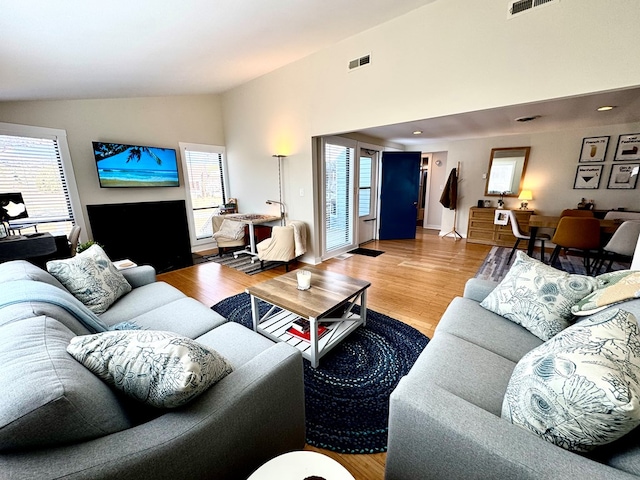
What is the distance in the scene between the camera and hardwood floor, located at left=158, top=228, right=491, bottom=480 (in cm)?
277

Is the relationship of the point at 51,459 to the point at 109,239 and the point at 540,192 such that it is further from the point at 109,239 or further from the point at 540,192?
the point at 540,192

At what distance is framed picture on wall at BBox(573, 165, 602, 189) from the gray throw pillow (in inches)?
A: 271

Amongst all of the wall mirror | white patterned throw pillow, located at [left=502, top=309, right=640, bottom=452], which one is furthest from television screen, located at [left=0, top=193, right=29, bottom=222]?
the wall mirror

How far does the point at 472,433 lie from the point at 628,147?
6.22m

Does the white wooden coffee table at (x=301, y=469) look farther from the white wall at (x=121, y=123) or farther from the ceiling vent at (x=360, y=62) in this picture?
the white wall at (x=121, y=123)

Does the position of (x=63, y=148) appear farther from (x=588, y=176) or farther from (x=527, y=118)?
(x=588, y=176)

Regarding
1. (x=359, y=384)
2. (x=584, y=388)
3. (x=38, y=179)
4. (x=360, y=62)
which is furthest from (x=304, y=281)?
(x=38, y=179)

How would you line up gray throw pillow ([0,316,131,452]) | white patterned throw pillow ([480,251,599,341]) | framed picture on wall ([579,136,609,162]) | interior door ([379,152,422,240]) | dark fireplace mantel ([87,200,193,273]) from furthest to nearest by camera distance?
interior door ([379,152,422,240]) → framed picture on wall ([579,136,609,162]) → dark fireplace mantel ([87,200,193,273]) → white patterned throw pillow ([480,251,599,341]) → gray throw pillow ([0,316,131,452])

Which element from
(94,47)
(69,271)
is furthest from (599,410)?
(94,47)

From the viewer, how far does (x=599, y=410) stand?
27.2 inches

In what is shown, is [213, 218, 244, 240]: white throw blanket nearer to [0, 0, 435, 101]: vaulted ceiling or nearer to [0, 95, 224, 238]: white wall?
[0, 95, 224, 238]: white wall

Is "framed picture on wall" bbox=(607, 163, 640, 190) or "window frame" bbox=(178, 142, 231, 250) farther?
"window frame" bbox=(178, 142, 231, 250)

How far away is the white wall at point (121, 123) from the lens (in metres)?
3.42

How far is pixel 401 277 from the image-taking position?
365cm
